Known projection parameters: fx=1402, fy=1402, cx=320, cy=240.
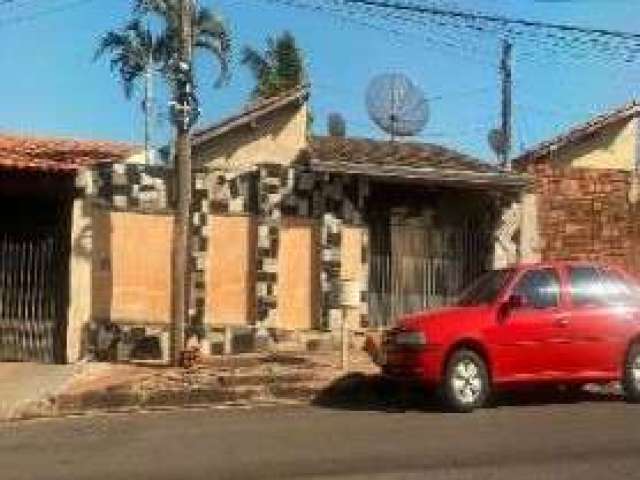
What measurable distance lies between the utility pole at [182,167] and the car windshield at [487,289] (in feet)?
14.0

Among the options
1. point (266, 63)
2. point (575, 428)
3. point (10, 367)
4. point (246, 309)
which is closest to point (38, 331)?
point (10, 367)

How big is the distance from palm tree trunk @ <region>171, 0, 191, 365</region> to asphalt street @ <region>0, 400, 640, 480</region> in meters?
3.11

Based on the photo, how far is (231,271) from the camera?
22.3 meters

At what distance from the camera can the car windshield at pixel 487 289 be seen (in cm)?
1714

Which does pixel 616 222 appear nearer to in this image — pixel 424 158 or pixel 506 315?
pixel 424 158

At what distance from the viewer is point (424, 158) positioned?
2430cm

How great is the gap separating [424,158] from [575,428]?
33.5ft

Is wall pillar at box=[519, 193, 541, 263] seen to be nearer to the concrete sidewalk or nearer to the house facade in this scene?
the house facade

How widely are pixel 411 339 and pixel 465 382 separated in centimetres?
81

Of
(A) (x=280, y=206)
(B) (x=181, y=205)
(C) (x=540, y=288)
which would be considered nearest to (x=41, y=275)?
(B) (x=181, y=205)

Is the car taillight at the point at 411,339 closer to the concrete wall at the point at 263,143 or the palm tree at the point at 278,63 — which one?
the concrete wall at the point at 263,143

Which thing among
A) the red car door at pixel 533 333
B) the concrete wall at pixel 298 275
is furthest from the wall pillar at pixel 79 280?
the red car door at pixel 533 333

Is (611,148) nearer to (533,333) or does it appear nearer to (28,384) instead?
(533,333)

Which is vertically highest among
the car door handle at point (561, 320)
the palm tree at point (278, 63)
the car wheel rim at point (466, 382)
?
the palm tree at point (278, 63)
